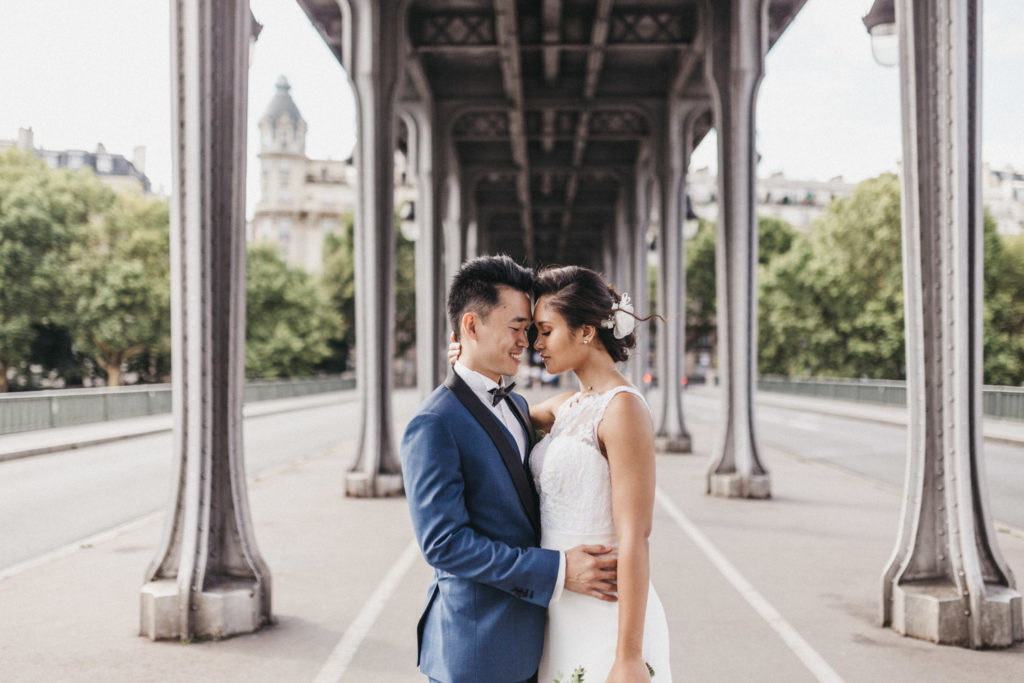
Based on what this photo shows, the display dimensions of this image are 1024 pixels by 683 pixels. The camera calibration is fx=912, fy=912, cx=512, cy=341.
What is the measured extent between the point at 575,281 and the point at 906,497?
4808 millimetres

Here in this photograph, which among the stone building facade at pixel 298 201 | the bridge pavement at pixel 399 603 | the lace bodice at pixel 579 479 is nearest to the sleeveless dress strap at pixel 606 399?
the lace bodice at pixel 579 479

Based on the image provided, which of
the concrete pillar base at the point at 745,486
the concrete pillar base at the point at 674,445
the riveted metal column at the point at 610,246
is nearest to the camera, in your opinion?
the concrete pillar base at the point at 745,486

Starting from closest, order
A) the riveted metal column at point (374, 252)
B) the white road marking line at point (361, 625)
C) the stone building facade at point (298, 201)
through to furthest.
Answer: the white road marking line at point (361, 625) → the riveted metal column at point (374, 252) → the stone building facade at point (298, 201)

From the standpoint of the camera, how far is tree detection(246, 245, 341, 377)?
188 feet

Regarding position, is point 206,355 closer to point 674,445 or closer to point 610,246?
point 674,445

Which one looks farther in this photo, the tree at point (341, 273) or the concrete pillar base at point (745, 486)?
the tree at point (341, 273)

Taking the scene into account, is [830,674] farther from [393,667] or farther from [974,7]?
[974,7]

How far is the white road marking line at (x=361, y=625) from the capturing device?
545 cm

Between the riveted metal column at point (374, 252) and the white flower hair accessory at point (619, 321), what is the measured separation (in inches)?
419

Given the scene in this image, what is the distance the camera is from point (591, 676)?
8.77 ft

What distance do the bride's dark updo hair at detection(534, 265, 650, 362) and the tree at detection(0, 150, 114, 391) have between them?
44429mm

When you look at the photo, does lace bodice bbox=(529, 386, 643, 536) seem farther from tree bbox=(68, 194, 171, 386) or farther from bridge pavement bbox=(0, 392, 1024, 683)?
tree bbox=(68, 194, 171, 386)

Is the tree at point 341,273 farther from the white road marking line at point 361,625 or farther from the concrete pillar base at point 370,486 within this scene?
the white road marking line at point 361,625

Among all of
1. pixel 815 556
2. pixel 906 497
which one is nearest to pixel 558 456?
pixel 906 497
